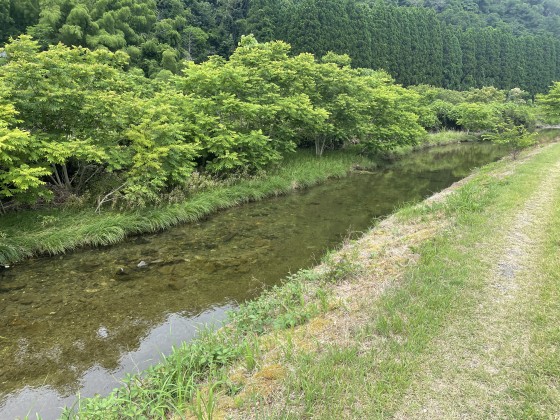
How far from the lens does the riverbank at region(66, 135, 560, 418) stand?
387 cm

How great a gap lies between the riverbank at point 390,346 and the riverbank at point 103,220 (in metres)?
6.94

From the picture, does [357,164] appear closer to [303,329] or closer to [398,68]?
[303,329]

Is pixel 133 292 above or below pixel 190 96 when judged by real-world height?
below

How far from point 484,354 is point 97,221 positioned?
38.0ft

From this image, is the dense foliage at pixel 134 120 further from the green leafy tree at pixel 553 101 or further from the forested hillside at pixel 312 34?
the green leafy tree at pixel 553 101

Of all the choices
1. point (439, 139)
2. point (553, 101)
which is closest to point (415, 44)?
point (439, 139)

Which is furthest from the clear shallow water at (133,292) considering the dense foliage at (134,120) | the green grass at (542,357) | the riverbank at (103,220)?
the green grass at (542,357)

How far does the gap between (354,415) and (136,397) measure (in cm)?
284

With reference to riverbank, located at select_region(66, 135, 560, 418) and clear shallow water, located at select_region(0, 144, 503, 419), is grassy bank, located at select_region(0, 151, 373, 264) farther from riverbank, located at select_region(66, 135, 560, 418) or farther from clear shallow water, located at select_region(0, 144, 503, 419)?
riverbank, located at select_region(66, 135, 560, 418)

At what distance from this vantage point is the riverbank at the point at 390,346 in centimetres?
387

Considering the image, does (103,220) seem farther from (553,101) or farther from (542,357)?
(553,101)

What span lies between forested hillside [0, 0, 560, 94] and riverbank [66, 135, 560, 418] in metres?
39.1

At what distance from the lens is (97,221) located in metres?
12.3

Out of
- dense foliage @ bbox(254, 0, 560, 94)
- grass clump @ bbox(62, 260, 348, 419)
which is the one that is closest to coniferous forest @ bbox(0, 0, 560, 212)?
dense foliage @ bbox(254, 0, 560, 94)
